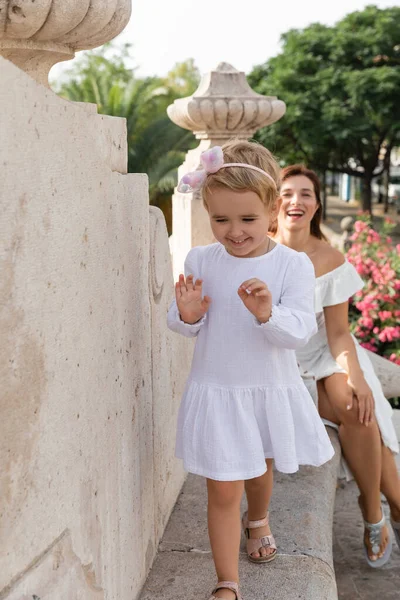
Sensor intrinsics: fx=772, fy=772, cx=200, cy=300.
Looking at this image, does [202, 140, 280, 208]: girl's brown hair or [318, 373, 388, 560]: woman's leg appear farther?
[318, 373, 388, 560]: woman's leg

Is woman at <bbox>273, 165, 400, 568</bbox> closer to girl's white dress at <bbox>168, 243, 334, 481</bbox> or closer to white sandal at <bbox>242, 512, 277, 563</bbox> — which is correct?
white sandal at <bbox>242, 512, 277, 563</bbox>

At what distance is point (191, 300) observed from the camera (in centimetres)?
218

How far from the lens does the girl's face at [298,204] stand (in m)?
3.52

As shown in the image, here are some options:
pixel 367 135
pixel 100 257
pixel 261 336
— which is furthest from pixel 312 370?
pixel 367 135

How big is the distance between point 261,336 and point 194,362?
0.74 feet

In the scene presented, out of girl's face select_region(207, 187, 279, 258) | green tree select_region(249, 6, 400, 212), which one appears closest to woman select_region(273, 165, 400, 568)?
girl's face select_region(207, 187, 279, 258)

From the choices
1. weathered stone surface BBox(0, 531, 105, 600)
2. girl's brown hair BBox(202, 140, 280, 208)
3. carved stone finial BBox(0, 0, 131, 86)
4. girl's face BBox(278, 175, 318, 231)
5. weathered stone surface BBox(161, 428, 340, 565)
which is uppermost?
carved stone finial BBox(0, 0, 131, 86)

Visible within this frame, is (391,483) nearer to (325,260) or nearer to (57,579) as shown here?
(325,260)

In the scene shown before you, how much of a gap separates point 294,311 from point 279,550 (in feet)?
2.85

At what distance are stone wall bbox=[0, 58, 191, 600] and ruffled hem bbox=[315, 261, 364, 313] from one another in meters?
1.16

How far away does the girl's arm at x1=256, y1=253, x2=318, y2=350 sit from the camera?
2.11m

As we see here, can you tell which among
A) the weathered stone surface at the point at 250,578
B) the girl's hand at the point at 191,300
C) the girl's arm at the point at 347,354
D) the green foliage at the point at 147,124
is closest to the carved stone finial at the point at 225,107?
the girl's arm at the point at 347,354

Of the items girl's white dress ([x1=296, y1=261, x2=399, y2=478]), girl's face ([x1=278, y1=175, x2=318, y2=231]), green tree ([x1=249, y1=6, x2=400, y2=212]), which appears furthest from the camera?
green tree ([x1=249, y1=6, x2=400, y2=212])

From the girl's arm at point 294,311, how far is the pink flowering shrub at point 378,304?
4292mm
